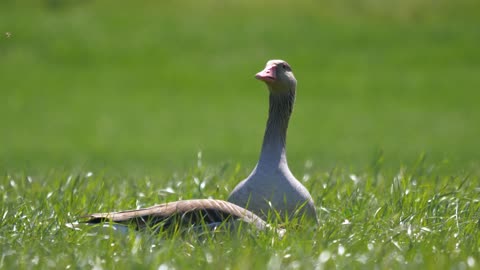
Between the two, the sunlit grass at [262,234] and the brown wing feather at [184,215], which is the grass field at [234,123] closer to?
the sunlit grass at [262,234]

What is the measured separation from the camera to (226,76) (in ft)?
97.2

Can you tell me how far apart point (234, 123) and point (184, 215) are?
Result: 769 inches

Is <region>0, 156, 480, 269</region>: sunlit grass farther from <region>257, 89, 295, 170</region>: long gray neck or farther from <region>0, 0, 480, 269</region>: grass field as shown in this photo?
<region>257, 89, 295, 170</region>: long gray neck

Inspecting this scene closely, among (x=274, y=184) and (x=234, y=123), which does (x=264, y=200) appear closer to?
(x=274, y=184)

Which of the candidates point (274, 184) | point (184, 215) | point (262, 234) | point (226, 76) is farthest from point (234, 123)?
point (262, 234)

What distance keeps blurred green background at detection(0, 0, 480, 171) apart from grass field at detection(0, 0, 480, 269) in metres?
0.08

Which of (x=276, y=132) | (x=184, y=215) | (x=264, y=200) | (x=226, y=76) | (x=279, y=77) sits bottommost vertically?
(x=226, y=76)

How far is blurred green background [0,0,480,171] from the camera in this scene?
22530mm

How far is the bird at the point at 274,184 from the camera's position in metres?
5.88

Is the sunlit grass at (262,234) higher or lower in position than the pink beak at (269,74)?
lower

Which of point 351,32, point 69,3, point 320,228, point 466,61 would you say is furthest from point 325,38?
point 320,228

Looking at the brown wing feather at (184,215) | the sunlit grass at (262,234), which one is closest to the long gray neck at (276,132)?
the sunlit grass at (262,234)

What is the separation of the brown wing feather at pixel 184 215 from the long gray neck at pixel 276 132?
75 centimetres

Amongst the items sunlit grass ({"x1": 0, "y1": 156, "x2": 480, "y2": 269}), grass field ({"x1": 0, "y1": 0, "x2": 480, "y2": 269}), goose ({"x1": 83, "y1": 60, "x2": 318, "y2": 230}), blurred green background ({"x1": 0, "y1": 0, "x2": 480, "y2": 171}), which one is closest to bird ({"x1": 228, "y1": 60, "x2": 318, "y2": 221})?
goose ({"x1": 83, "y1": 60, "x2": 318, "y2": 230})
